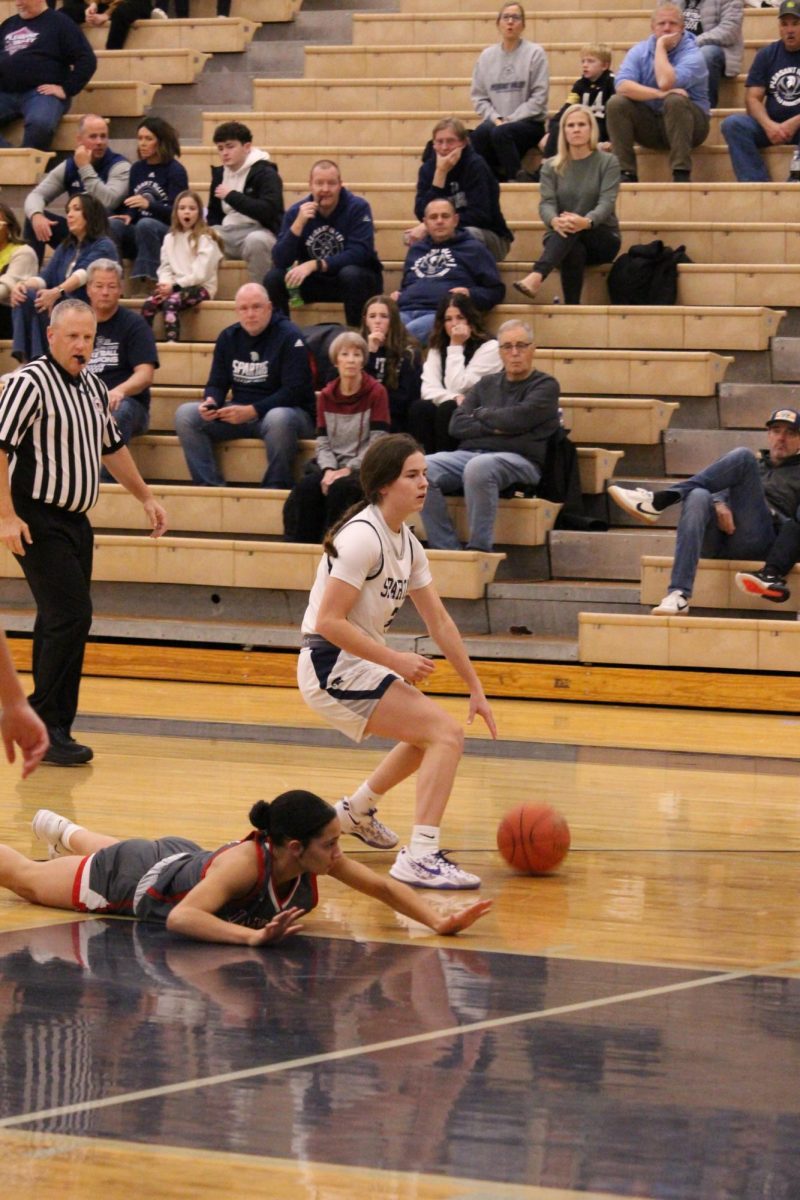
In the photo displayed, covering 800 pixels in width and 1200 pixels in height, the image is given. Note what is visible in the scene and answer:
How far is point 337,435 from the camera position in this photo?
1070cm

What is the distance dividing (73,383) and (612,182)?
5.13m

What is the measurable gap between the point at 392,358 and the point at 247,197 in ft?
7.46

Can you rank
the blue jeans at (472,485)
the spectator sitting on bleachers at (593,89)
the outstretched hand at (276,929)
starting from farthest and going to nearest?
1. the spectator sitting on bleachers at (593,89)
2. the blue jeans at (472,485)
3. the outstretched hand at (276,929)

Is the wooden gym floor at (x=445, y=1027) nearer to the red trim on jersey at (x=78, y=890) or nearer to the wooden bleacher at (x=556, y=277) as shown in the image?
the red trim on jersey at (x=78, y=890)

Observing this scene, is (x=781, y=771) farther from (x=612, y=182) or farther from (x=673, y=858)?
(x=612, y=182)

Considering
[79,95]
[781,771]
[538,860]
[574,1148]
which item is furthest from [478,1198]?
[79,95]

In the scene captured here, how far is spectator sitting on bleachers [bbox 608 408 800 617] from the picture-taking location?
381 inches

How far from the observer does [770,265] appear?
11.8m

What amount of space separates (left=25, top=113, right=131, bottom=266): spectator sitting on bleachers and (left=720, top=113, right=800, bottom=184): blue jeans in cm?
412

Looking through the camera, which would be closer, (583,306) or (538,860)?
(538,860)

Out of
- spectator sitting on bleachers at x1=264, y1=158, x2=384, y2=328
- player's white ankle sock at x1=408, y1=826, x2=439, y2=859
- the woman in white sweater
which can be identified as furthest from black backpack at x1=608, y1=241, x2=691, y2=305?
player's white ankle sock at x1=408, y1=826, x2=439, y2=859

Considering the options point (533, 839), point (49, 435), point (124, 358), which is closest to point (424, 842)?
point (533, 839)

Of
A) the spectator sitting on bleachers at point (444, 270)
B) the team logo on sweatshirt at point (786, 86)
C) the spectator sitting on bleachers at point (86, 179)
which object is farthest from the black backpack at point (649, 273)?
the spectator sitting on bleachers at point (86, 179)

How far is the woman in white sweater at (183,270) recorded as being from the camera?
12.4 meters
